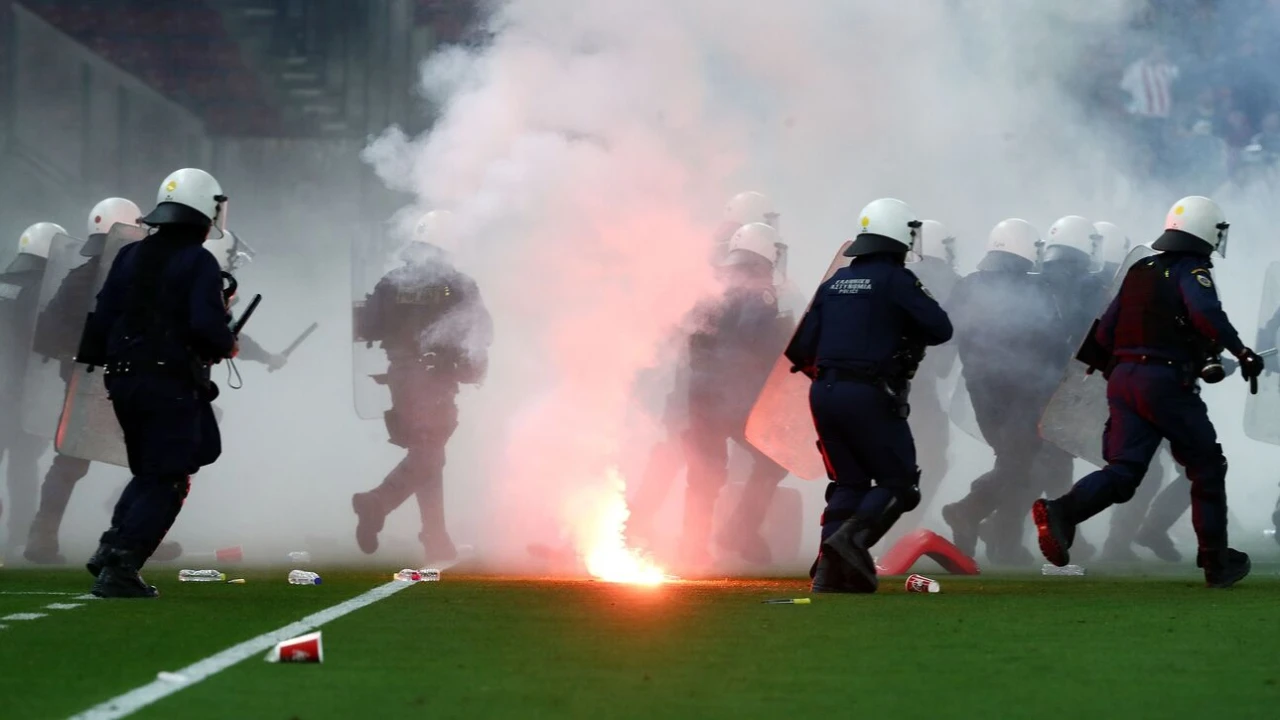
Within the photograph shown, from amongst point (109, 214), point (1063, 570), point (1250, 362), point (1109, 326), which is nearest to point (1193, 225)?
point (1109, 326)

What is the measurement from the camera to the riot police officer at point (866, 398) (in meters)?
9.66

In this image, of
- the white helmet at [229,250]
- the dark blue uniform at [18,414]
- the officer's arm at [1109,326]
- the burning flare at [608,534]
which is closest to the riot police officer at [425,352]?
the white helmet at [229,250]

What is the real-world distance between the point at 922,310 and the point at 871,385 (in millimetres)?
393

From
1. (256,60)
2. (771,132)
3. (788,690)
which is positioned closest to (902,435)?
(788,690)

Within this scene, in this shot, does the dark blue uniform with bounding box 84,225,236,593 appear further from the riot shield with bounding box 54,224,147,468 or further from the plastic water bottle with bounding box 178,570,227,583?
the riot shield with bounding box 54,224,147,468

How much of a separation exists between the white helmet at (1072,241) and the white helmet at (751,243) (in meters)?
1.92

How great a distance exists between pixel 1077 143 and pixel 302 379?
28.8ft

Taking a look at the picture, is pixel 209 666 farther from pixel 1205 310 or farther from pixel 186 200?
pixel 1205 310

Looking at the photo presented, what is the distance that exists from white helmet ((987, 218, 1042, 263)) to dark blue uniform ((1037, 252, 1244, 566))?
480 centimetres

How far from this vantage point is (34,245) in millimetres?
16375

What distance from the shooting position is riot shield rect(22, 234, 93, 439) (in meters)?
14.1

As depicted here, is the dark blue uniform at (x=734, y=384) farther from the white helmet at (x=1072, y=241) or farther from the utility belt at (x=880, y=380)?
the utility belt at (x=880, y=380)

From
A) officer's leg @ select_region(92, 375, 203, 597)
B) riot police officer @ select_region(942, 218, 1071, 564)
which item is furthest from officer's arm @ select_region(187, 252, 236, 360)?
riot police officer @ select_region(942, 218, 1071, 564)

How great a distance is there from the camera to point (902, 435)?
32.2 ft
